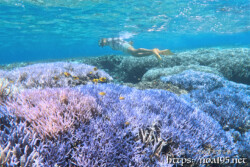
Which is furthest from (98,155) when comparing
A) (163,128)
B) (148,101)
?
(148,101)

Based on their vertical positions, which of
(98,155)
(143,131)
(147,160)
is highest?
(143,131)

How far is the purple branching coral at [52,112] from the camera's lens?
193 centimetres

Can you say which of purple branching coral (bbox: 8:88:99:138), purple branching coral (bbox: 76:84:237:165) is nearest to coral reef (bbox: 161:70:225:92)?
purple branching coral (bbox: 76:84:237:165)

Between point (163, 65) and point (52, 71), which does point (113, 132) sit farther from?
point (163, 65)

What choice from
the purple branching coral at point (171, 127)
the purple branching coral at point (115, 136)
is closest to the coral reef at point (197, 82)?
the purple branching coral at point (171, 127)

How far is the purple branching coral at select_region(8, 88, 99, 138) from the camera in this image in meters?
1.93

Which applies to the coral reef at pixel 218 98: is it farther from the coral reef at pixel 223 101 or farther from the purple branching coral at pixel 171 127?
the purple branching coral at pixel 171 127

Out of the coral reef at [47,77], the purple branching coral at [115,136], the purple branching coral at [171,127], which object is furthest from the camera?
the coral reef at [47,77]

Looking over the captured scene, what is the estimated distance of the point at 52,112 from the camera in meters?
2.18

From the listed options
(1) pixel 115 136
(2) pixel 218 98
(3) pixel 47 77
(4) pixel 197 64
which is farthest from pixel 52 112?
(4) pixel 197 64

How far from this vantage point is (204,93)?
5.24 m

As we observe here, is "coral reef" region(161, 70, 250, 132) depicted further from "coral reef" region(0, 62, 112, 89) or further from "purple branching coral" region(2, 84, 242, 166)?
"coral reef" region(0, 62, 112, 89)

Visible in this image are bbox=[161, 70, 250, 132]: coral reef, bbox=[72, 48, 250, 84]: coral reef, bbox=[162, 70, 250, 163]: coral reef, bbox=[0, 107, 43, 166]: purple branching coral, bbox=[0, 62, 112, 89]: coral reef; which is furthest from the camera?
bbox=[72, 48, 250, 84]: coral reef

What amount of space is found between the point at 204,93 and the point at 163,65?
5648 millimetres
